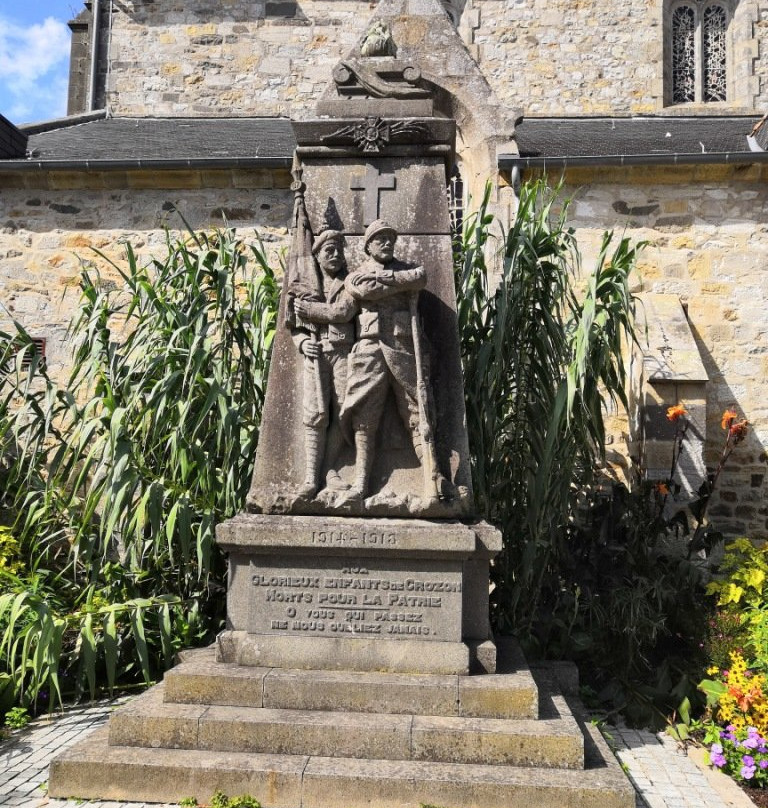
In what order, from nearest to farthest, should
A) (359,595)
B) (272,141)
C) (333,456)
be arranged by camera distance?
(359,595) → (333,456) → (272,141)

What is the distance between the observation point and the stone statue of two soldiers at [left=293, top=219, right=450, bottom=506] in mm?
3623

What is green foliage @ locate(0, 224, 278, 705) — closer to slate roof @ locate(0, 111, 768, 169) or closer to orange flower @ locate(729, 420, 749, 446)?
orange flower @ locate(729, 420, 749, 446)

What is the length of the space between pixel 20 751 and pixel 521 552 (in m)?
2.77

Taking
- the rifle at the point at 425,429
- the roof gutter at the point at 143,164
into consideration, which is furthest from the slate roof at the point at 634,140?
the rifle at the point at 425,429

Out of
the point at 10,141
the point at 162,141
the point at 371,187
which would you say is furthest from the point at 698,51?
the point at 371,187

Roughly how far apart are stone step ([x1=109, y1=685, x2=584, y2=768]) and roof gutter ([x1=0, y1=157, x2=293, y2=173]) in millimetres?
5739

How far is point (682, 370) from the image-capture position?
656 cm

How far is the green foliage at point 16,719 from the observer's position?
3959 mm

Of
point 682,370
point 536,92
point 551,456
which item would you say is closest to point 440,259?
point 551,456

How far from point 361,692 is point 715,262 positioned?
5957 millimetres

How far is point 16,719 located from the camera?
3.96 meters

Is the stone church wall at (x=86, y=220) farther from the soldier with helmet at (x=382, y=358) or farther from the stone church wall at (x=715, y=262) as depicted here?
the soldier with helmet at (x=382, y=358)

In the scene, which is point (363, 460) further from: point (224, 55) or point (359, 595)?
point (224, 55)

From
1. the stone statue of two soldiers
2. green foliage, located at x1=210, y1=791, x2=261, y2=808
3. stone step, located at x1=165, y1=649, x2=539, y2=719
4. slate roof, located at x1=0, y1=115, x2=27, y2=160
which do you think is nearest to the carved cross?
the stone statue of two soldiers
